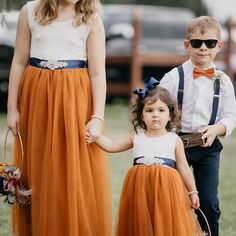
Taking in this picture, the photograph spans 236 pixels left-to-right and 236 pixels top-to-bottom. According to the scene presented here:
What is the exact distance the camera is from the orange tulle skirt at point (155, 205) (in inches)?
167

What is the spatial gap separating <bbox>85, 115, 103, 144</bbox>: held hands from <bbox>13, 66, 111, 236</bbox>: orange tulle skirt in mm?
47

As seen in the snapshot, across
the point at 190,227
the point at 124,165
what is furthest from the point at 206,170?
the point at 124,165

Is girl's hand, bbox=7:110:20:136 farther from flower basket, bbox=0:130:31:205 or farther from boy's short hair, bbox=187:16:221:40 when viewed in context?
boy's short hair, bbox=187:16:221:40

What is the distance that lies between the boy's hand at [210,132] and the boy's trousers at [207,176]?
5.4 inches

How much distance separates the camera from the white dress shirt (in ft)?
15.3

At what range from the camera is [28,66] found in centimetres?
455

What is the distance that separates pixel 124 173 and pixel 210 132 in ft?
11.9

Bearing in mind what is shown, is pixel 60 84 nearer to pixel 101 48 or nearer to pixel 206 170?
pixel 101 48

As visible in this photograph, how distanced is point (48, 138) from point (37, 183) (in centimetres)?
28

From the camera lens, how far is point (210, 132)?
4555mm

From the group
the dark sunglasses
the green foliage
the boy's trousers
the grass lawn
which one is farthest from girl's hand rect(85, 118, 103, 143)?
the green foliage

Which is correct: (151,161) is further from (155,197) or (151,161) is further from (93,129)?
(93,129)

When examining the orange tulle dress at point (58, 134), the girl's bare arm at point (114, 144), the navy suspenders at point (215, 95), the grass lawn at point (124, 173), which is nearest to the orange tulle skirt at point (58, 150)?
the orange tulle dress at point (58, 134)

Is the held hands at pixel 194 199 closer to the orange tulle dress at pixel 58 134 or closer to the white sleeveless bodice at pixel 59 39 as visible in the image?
the orange tulle dress at pixel 58 134
